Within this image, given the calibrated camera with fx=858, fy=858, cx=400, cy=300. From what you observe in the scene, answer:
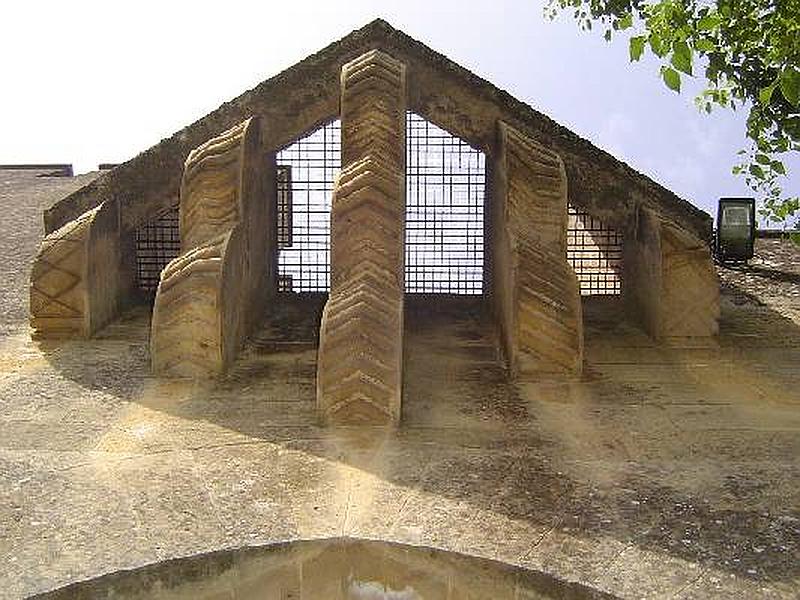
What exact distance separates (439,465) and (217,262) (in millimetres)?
2924

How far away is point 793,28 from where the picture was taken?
4148mm

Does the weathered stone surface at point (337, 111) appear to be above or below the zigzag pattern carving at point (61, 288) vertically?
above

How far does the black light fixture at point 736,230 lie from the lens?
1173 cm

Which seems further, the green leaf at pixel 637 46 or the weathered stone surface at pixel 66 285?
the weathered stone surface at pixel 66 285

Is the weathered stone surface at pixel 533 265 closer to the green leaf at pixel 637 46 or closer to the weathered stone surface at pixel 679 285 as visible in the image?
the weathered stone surface at pixel 679 285

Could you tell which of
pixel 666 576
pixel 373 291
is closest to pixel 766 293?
pixel 373 291

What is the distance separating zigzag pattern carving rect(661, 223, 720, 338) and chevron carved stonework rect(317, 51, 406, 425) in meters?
2.67

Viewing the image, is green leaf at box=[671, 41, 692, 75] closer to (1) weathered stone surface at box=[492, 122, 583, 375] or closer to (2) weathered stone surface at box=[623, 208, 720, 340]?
(1) weathered stone surface at box=[492, 122, 583, 375]

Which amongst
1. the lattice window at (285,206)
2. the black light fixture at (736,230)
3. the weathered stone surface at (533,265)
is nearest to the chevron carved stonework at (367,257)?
the weathered stone surface at (533,265)

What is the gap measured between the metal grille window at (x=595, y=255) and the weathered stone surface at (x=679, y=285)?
1.59m

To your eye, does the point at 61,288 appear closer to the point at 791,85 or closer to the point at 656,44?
the point at 656,44

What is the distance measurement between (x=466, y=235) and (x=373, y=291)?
451 cm

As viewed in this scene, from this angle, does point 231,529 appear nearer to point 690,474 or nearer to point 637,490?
point 637,490

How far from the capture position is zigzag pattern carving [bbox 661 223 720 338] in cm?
796
